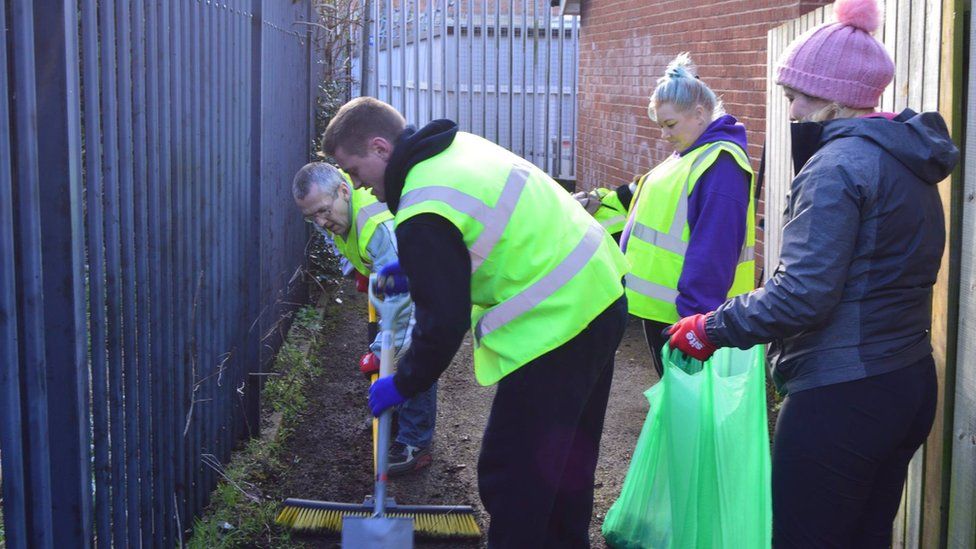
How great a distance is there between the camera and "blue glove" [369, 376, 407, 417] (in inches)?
129

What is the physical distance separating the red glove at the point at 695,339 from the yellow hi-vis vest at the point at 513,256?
24cm

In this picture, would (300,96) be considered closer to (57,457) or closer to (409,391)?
(409,391)

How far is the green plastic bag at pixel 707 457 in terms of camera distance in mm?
3162

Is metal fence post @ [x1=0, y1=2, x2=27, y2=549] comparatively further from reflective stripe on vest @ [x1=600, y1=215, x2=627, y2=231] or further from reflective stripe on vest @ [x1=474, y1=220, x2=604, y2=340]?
reflective stripe on vest @ [x1=600, y1=215, x2=627, y2=231]

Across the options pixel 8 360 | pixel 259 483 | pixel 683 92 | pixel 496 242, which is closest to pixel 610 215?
pixel 683 92

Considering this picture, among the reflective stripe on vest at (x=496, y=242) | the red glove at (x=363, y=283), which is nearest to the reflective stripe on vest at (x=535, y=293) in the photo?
the reflective stripe on vest at (x=496, y=242)

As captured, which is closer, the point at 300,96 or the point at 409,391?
the point at 409,391

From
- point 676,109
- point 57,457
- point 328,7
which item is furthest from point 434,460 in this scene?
point 328,7

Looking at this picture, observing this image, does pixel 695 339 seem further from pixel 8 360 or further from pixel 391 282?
pixel 8 360

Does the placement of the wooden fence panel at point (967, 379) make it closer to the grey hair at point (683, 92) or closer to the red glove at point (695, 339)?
the red glove at point (695, 339)

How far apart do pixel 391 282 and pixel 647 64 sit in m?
5.68

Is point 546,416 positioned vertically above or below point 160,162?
below

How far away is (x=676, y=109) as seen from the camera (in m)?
4.29

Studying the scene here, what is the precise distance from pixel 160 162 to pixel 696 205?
6.62ft
